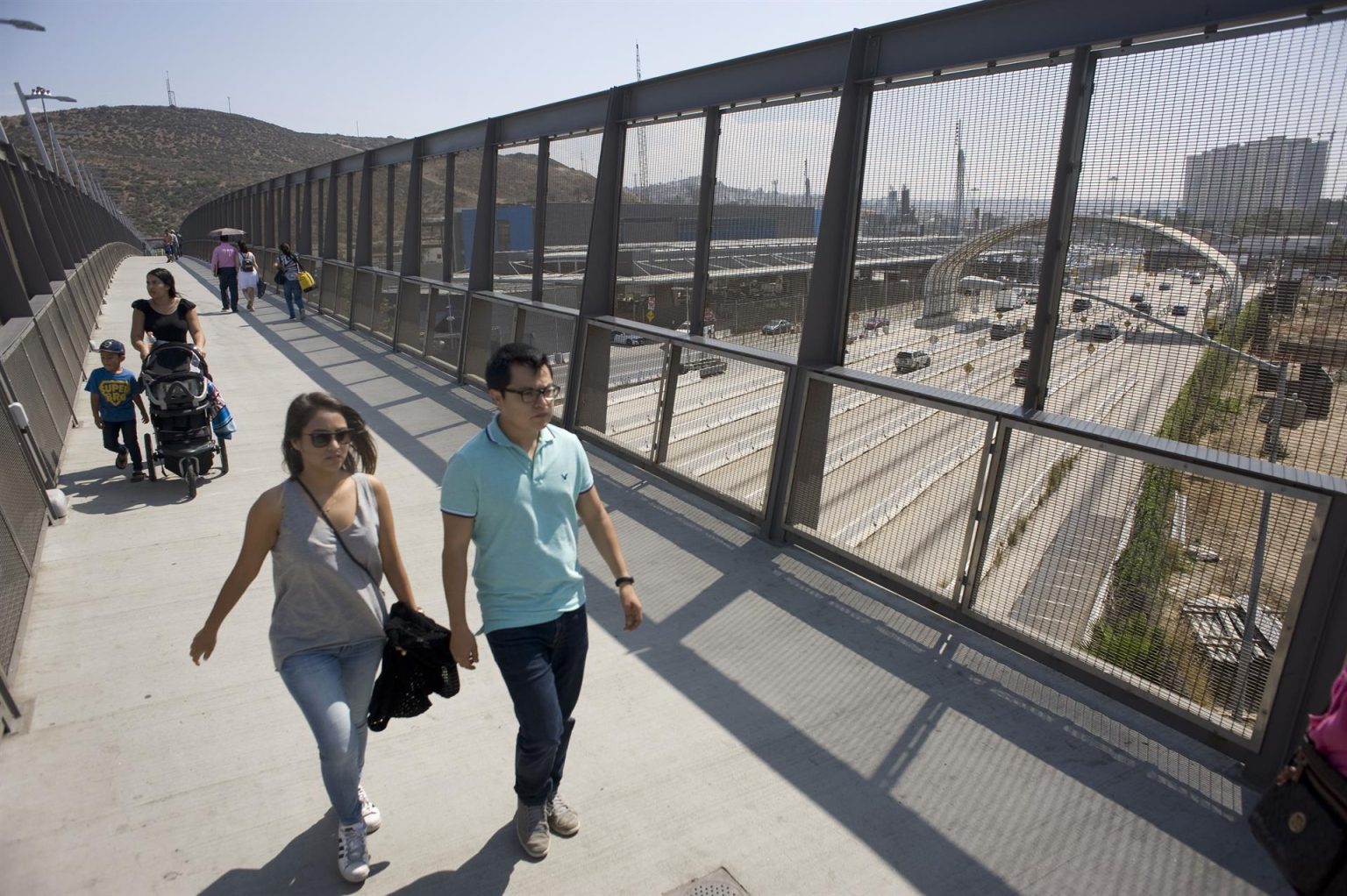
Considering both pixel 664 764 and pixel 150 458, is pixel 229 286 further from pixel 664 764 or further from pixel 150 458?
→ pixel 664 764

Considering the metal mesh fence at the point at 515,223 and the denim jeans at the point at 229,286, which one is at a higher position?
the metal mesh fence at the point at 515,223

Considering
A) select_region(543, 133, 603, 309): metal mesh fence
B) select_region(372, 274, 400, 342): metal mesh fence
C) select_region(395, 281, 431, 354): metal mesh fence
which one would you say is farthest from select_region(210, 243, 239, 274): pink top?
select_region(543, 133, 603, 309): metal mesh fence

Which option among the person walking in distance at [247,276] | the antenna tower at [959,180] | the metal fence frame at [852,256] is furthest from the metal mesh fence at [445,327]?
the person walking in distance at [247,276]

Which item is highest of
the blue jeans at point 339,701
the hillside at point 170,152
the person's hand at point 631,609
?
the hillside at point 170,152

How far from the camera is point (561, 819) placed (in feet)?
10.2

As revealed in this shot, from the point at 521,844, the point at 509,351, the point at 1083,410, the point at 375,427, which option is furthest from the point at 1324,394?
the point at 375,427

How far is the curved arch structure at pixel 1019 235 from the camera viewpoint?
3764 millimetres

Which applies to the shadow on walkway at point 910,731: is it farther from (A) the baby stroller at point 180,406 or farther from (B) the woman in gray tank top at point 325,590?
(A) the baby stroller at point 180,406

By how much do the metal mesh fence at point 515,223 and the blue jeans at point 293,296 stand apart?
8185 millimetres

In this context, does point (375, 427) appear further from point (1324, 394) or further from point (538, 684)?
point (1324, 394)

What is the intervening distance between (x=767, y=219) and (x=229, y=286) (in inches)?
643

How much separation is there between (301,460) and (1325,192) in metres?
4.15

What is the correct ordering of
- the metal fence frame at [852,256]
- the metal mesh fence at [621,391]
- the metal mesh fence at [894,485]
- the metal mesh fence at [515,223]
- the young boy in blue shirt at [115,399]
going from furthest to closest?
the metal mesh fence at [515,223]
the metal mesh fence at [621,391]
the young boy in blue shirt at [115,399]
the metal mesh fence at [894,485]
the metal fence frame at [852,256]

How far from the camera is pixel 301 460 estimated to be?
2.85m
